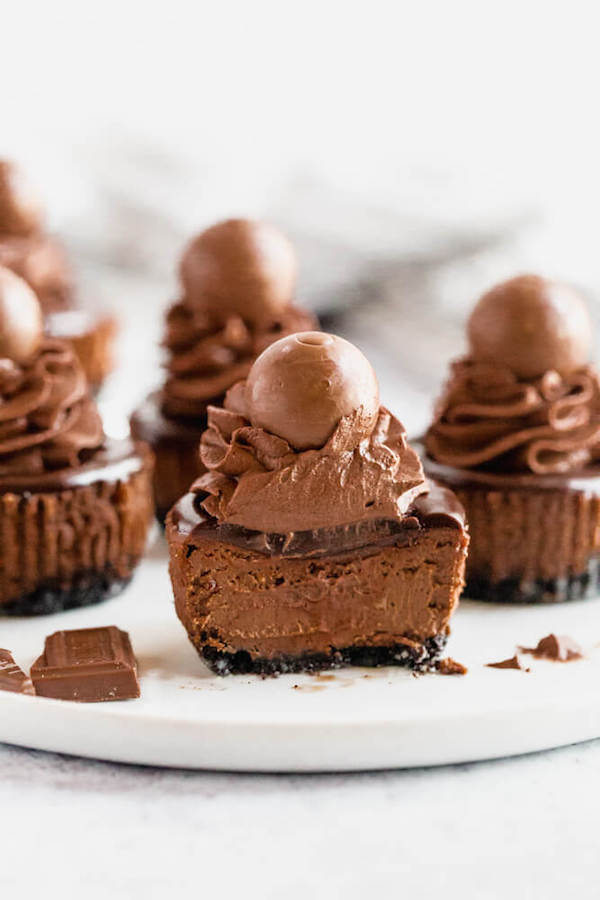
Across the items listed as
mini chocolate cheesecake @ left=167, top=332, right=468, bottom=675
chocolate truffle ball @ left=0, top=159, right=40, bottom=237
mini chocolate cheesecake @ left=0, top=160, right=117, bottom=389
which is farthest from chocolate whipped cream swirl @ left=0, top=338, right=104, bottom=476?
chocolate truffle ball @ left=0, top=159, right=40, bottom=237

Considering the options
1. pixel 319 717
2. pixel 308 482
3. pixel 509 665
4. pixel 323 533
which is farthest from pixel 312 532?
pixel 509 665

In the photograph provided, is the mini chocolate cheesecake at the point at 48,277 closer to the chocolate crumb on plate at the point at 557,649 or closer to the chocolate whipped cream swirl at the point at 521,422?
the chocolate whipped cream swirl at the point at 521,422

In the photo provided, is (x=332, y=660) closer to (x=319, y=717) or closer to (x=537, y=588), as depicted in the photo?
(x=319, y=717)

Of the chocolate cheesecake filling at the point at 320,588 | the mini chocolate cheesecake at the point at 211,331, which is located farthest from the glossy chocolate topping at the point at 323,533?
the mini chocolate cheesecake at the point at 211,331

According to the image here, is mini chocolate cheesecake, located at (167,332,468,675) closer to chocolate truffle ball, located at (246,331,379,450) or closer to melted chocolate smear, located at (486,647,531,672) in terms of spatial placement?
chocolate truffle ball, located at (246,331,379,450)

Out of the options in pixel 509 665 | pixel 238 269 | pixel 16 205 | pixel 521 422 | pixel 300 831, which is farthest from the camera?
pixel 16 205

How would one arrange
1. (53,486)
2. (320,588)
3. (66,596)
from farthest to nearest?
(66,596) < (53,486) < (320,588)
